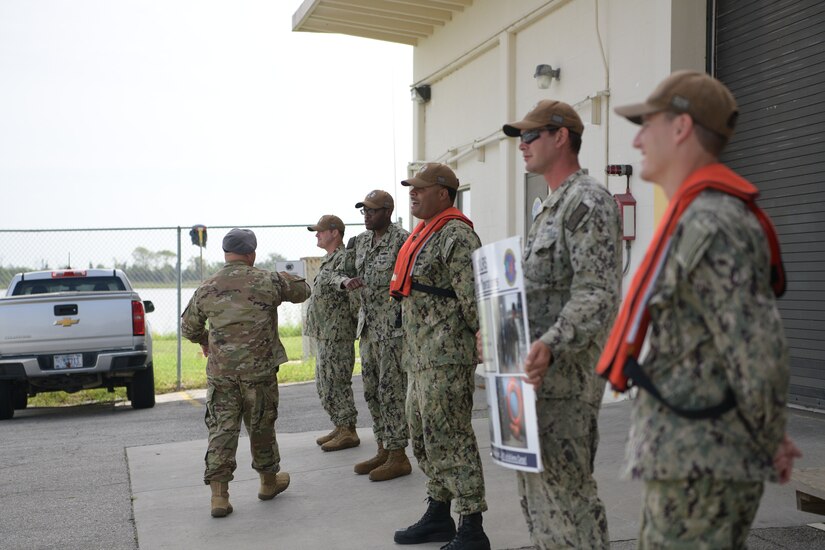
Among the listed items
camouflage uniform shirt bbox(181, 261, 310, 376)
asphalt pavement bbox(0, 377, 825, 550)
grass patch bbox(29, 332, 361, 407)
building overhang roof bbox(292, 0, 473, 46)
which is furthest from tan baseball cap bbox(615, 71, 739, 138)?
grass patch bbox(29, 332, 361, 407)

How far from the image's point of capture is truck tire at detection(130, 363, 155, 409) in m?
11.9

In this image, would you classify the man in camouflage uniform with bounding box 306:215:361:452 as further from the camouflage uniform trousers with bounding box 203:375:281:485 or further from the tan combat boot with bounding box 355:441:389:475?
the camouflage uniform trousers with bounding box 203:375:281:485

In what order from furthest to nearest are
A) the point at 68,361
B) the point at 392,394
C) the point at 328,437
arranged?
the point at 68,361 < the point at 328,437 < the point at 392,394

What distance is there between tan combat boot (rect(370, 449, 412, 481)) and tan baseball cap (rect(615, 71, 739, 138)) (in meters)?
4.76

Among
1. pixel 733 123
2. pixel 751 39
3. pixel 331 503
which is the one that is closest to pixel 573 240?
pixel 733 123

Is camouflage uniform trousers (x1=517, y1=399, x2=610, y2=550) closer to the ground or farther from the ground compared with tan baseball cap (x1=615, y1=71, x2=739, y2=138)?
closer to the ground

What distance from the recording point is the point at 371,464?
6941mm

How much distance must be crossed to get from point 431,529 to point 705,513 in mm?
3041

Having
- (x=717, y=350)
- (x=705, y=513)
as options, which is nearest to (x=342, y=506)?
(x=705, y=513)

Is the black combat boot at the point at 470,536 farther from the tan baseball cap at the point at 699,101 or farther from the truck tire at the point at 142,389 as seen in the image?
the truck tire at the point at 142,389

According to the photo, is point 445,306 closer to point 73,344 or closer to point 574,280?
point 574,280

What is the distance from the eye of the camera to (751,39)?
7.86 metres

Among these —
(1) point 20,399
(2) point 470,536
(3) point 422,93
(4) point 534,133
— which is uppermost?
(3) point 422,93

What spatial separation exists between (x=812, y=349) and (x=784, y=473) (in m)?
5.69
